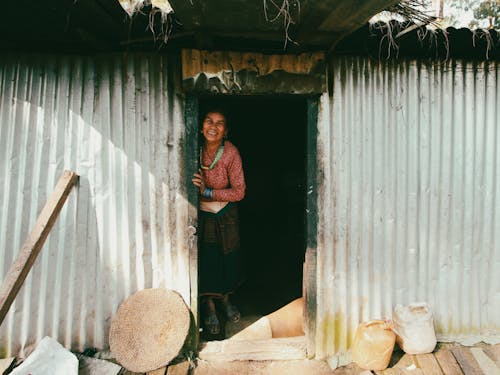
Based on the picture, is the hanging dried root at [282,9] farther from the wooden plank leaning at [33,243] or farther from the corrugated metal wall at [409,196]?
the wooden plank leaning at [33,243]

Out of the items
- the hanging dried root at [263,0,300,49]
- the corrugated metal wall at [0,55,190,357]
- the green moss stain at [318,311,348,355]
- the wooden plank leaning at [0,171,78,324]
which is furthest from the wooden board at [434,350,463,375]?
the wooden plank leaning at [0,171,78,324]

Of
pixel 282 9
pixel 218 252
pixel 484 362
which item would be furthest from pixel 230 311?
pixel 282 9

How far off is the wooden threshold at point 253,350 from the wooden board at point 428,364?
4.07 ft

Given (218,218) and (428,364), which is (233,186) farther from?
(428,364)

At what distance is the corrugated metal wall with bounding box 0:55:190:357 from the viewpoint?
322 cm

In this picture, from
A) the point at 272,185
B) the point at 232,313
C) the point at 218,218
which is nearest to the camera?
the point at 218,218

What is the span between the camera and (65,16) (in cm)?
260

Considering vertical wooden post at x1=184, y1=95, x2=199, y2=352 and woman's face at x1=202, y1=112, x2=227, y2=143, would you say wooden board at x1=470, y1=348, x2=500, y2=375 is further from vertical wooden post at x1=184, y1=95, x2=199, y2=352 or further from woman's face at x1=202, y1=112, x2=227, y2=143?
woman's face at x1=202, y1=112, x2=227, y2=143

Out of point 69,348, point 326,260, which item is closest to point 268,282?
point 326,260

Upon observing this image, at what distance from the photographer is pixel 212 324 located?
3.80 meters

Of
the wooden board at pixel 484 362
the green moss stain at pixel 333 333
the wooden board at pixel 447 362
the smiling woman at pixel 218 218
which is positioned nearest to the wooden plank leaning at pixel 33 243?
the smiling woman at pixel 218 218

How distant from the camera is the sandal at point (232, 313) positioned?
4066 millimetres

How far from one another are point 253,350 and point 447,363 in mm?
2123

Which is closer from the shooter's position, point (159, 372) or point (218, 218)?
point (159, 372)
